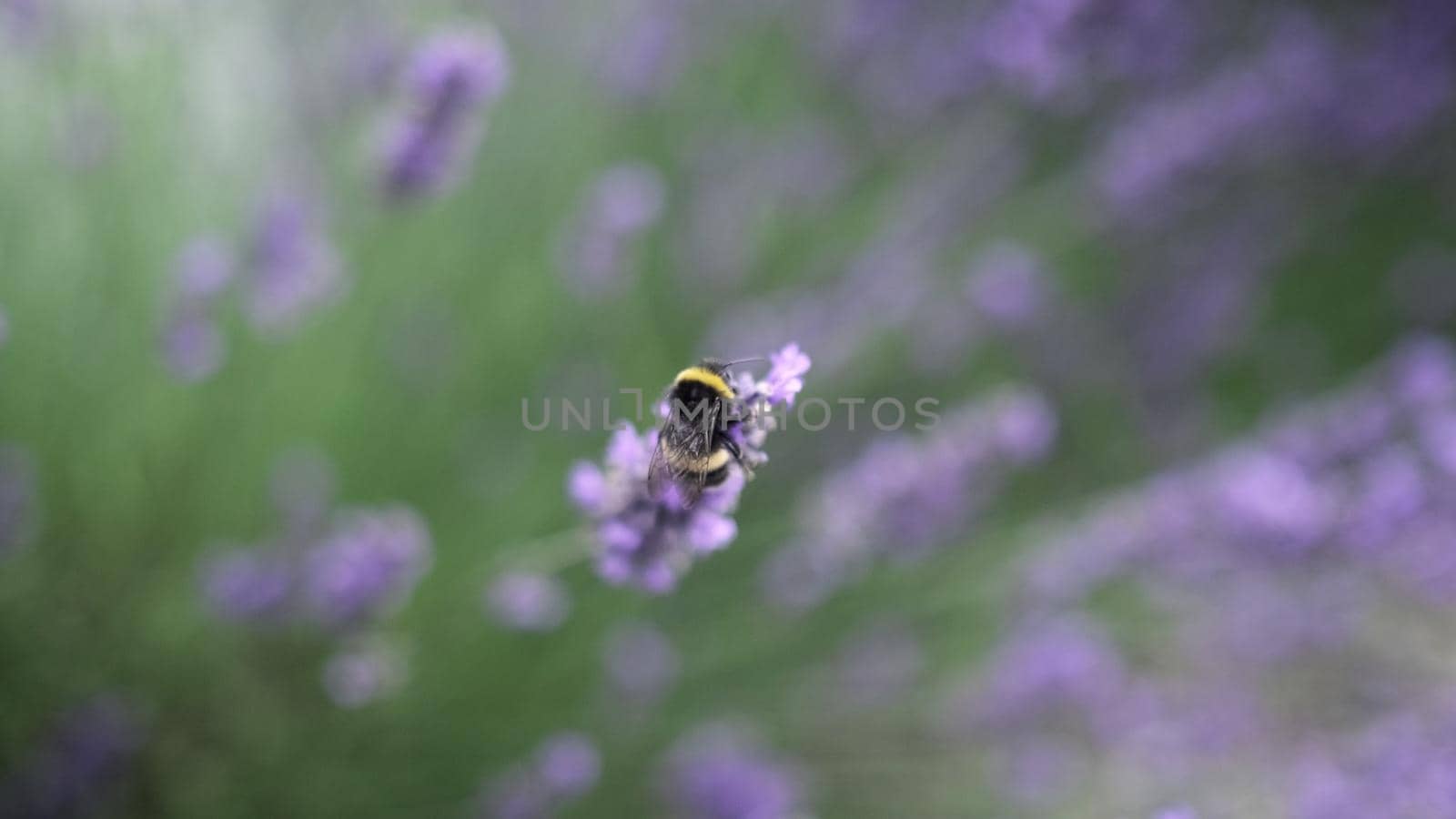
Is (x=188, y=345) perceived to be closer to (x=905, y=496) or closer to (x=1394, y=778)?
(x=905, y=496)

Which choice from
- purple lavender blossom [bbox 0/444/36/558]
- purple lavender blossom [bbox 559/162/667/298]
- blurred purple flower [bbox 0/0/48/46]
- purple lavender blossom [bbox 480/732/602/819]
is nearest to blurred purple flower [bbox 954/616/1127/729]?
purple lavender blossom [bbox 480/732/602/819]

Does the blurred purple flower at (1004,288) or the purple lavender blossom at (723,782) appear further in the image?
the blurred purple flower at (1004,288)

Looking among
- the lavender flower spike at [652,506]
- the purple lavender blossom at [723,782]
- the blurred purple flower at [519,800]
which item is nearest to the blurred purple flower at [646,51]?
the purple lavender blossom at [723,782]

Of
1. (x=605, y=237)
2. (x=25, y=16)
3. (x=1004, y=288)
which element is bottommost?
(x=605, y=237)

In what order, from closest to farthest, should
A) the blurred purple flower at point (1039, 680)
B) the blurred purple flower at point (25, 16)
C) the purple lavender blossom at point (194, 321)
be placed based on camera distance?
the purple lavender blossom at point (194, 321), the blurred purple flower at point (25, 16), the blurred purple flower at point (1039, 680)

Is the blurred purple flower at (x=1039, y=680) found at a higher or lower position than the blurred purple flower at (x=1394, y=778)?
higher

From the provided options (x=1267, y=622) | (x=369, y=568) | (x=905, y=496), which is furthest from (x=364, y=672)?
(x=1267, y=622)

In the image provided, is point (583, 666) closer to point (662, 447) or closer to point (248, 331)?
point (248, 331)

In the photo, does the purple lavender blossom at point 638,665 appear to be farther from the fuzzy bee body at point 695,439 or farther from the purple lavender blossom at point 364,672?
the fuzzy bee body at point 695,439
